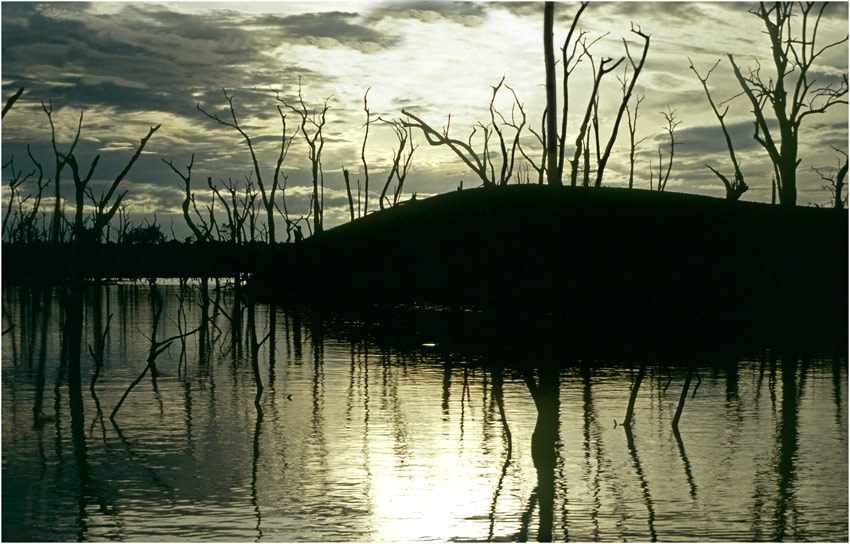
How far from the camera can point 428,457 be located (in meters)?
9.87

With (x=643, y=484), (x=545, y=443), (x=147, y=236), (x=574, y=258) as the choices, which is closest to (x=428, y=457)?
(x=545, y=443)

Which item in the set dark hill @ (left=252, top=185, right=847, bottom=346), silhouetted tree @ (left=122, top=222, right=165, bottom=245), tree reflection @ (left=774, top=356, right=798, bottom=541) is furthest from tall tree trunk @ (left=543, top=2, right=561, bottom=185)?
silhouetted tree @ (left=122, top=222, right=165, bottom=245)

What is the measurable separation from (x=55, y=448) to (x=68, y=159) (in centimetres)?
435

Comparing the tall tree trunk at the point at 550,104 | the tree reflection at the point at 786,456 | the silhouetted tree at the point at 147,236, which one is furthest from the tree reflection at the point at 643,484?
the silhouetted tree at the point at 147,236

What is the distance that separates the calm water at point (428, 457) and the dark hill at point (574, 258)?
107 cm

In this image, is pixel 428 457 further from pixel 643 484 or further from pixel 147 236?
pixel 147 236

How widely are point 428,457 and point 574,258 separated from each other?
2.73 metres

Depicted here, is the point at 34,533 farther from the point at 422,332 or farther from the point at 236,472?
the point at 422,332

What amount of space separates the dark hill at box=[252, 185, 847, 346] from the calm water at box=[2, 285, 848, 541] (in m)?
1.07

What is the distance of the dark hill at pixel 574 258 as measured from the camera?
9266 millimetres

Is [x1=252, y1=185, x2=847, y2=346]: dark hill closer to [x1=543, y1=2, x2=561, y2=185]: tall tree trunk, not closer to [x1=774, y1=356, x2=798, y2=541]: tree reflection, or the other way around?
[x1=543, y1=2, x2=561, y2=185]: tall tree trunk

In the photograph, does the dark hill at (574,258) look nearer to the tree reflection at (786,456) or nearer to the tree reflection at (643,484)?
the tree reflection at (786,456)

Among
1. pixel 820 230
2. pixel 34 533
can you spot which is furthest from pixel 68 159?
pixel 820 230

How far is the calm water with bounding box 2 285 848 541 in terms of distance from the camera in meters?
7.60
